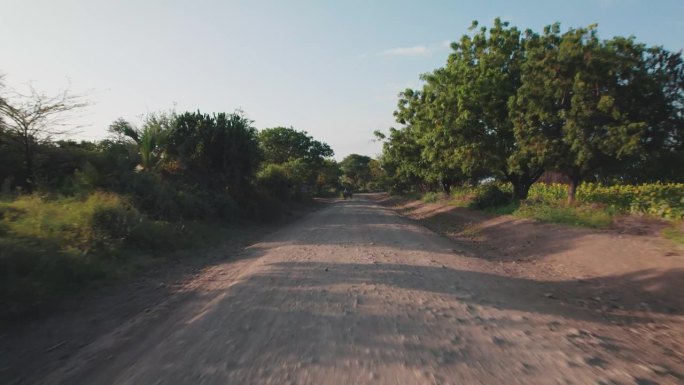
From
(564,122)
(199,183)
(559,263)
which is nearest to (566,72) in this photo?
(564,122)

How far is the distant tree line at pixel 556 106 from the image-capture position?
16109 millimetres

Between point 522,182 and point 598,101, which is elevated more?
point 598,101

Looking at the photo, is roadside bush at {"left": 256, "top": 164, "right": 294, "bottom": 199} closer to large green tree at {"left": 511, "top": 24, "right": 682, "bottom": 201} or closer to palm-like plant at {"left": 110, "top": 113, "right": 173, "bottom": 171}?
palm-like plant at {"left": 110, "top": 113, "right": 173, "bottom": 171}

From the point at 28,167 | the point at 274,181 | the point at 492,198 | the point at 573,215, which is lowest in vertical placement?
the point at 492,198

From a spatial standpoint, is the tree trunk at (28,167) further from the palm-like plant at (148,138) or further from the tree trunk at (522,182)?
the tree trunk at (522,182)

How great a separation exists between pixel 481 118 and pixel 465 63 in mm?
2998

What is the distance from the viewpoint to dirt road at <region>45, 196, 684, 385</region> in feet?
14.0

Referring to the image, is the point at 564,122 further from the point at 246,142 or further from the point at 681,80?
the point at 246,142

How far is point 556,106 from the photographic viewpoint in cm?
1780

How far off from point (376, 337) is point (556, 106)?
15694 millimetres

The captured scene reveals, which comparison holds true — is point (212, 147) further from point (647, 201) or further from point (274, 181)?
point (647, 201)

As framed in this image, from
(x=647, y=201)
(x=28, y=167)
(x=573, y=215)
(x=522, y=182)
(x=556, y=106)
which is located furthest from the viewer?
(x=522, y=182)

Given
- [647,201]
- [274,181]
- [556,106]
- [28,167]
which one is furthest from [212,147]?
[647,201]

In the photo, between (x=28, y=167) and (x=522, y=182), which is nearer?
(x=28, y=167)
